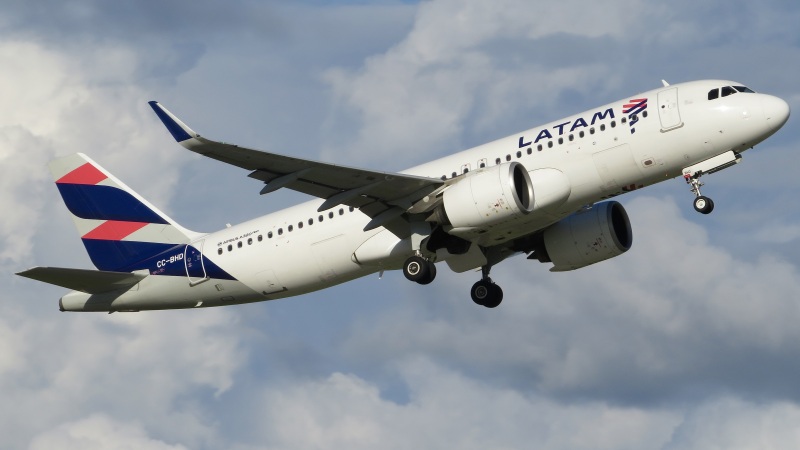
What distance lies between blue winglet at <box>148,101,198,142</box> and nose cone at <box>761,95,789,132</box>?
708 inches

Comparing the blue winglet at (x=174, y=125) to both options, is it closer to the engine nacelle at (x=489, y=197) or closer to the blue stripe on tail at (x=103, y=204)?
the engine nacelle at (x=489, y=197)

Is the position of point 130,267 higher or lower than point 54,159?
lower

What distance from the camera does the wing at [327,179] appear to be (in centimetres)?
4131

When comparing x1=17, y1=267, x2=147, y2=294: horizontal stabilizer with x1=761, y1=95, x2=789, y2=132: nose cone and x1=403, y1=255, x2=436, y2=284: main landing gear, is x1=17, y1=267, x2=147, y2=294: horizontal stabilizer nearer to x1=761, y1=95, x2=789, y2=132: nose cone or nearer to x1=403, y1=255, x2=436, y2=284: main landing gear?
x1=403, y1=255, x2=436, y2=284: main landing gear

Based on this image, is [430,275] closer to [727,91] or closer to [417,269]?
[417,269]

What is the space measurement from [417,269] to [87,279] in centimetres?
1237

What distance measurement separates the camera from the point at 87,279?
51000 mm

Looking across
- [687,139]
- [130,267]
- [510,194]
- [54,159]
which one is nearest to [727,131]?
[687,139]

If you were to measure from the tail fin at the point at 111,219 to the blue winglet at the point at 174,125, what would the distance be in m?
12.2

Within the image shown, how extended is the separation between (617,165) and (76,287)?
20221 mm

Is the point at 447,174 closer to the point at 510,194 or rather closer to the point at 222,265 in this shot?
the point at 510,194

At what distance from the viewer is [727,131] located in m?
44.8

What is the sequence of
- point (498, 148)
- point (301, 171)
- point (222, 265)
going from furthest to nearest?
point (222, 265)
point (498, 148)
point (301, 171)

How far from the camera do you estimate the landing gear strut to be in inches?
2048
